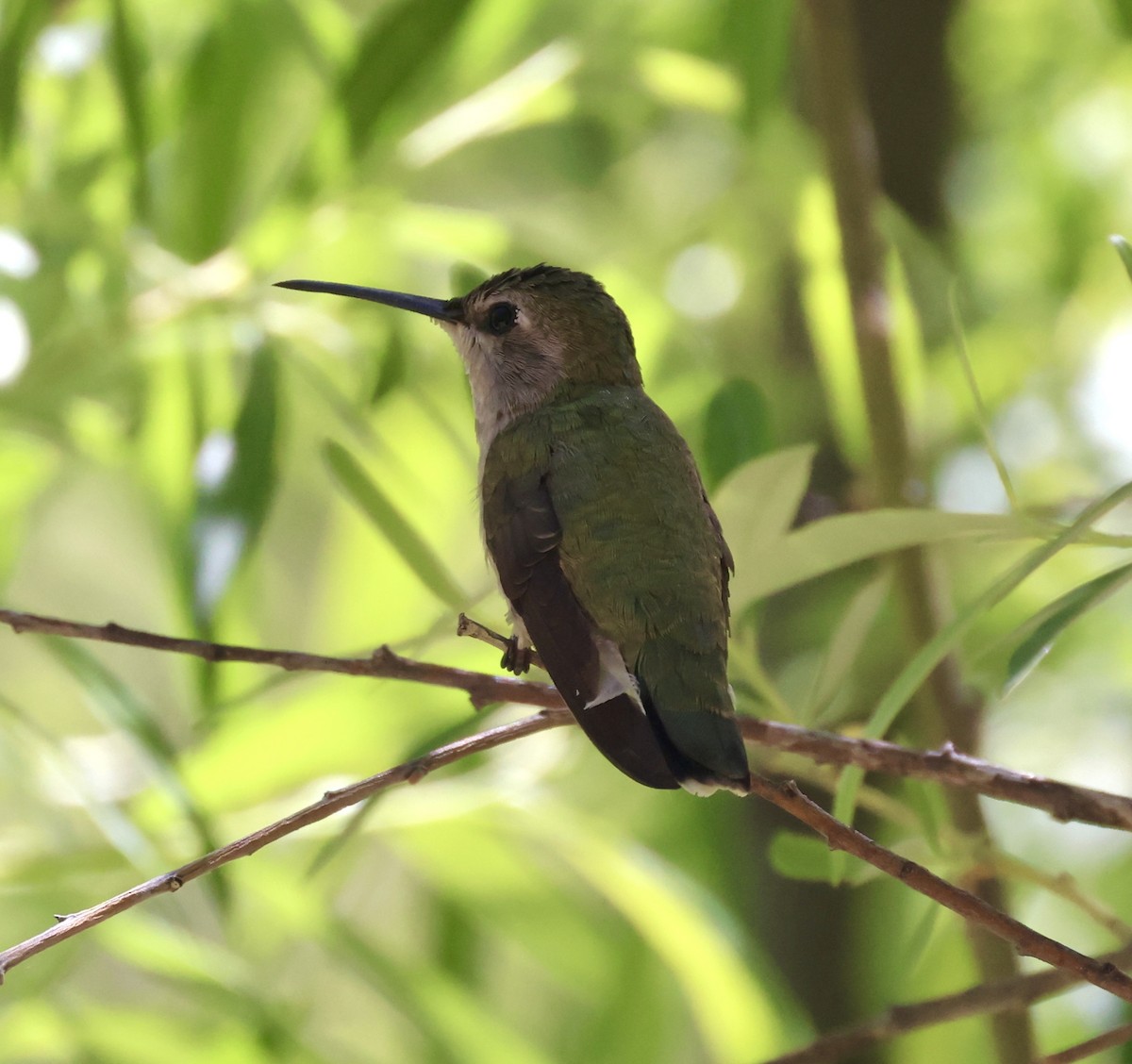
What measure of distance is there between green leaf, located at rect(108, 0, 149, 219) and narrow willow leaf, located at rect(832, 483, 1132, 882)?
89cm

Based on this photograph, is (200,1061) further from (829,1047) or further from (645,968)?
(829,1047)

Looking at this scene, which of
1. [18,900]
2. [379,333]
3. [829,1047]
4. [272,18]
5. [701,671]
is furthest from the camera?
[379,333]

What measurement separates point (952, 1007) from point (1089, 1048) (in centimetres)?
16

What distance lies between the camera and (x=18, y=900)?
4.45 feet

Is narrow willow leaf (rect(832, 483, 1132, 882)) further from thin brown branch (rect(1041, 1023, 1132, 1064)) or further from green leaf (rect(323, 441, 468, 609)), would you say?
green leaf (rect(323, 441, 468, 609))

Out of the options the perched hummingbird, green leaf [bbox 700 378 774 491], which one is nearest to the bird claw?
the perched hummingbird

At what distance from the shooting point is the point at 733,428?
4.08 feet

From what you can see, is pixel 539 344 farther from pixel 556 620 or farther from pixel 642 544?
pixel 556 620

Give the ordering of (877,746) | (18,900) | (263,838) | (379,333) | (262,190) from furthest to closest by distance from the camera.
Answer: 1. (262,190)
2. (379,333)
3. (18,900)
4. (877,746)
5. (263,838)

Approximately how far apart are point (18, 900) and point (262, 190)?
42.4 inches

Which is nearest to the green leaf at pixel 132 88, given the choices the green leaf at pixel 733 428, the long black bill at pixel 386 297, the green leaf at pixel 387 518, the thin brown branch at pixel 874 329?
the long black bill at pixel 386 297

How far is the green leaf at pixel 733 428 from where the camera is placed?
48.8 inches

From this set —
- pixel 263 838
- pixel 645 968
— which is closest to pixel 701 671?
pixel 263 838

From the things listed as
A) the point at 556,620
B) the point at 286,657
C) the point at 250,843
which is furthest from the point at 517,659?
the point at 250,843
